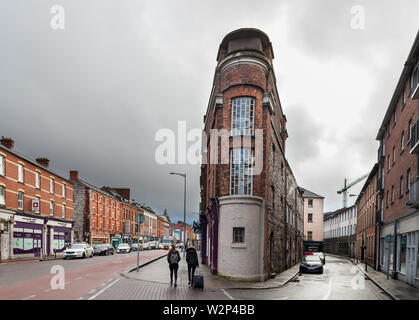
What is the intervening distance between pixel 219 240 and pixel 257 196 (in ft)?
9.51

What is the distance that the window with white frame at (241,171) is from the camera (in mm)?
18547

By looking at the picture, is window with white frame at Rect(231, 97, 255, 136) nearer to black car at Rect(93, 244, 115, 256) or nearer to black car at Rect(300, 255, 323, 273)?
black car at Rect(300, 255, 323, 273)

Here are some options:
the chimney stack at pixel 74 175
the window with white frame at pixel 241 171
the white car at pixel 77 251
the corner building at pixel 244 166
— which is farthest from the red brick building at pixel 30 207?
the window with white frame at pixel 241 171

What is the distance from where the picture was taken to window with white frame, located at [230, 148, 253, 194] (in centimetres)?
1855

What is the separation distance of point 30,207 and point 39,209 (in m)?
1.71

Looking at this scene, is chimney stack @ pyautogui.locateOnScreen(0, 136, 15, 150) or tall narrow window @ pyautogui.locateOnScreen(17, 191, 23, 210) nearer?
tall narrow window @ pyautogui.locateOnScreen(17, 191, 23, 210)

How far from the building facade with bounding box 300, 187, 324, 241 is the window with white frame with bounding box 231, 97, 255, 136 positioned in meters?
56.6

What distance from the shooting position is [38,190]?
36.5 m

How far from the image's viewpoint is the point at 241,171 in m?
18.6

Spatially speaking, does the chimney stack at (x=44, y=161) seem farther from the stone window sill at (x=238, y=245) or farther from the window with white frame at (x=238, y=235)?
the stone window sill at (x=238, y=245)

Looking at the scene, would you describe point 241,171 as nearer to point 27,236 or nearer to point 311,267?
point 311,267

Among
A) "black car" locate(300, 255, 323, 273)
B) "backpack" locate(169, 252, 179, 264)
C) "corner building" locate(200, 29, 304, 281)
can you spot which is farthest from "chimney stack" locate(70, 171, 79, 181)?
"backpack" locate(169, 252, 179, 264)
